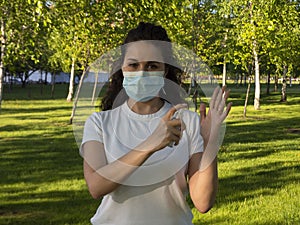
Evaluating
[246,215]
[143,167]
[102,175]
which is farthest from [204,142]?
[246,215]

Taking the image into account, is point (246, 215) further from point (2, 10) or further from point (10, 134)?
point (10, 134)

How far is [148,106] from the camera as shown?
7.79ft

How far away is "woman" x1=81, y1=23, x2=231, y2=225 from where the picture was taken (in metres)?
2.22

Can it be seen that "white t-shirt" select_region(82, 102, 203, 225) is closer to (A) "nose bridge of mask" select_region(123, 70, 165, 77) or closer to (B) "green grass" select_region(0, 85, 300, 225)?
(A) "nose bridge of mask" select_region(123, 70, 165, 77)

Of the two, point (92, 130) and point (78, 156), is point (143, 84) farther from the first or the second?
point (78, 156)

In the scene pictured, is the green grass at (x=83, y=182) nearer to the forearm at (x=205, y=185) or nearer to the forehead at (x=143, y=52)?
the forearm at (x=205, y=185)

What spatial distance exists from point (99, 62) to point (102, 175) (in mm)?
499

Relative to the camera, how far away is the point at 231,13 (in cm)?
3906

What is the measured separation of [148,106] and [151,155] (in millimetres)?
301

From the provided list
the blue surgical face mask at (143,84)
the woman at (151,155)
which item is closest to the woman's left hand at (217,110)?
the woman at (151,155)

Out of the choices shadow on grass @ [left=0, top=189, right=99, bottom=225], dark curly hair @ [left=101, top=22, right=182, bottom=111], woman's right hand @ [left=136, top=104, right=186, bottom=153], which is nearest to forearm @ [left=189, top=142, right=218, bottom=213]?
woman's right hand @ [left=136, top=104, right=186, bottom=153]

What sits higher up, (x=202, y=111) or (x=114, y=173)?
(x=202, y=111)

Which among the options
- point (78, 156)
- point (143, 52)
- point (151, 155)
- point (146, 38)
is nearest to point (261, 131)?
point (78, 156)

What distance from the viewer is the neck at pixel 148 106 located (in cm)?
237
